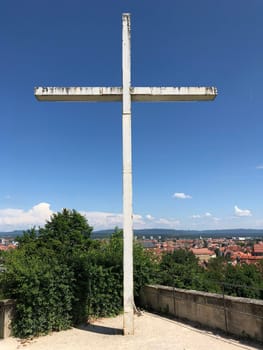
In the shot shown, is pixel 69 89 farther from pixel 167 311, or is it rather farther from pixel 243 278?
pixel 243 278

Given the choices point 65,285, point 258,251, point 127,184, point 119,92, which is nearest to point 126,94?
point 119,92

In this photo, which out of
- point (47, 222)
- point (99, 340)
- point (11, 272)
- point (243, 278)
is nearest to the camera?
point (99, 340)

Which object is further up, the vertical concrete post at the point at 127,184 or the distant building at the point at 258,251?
the vertical concrete post at the point at 127,184

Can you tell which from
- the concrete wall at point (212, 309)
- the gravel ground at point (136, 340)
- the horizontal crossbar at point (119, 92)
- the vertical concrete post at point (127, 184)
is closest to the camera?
the gravel ground at point (136, 340)

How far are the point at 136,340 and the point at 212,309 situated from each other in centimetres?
199

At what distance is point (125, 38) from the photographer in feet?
24.3

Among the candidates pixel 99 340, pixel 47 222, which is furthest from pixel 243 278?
pixel 99 340

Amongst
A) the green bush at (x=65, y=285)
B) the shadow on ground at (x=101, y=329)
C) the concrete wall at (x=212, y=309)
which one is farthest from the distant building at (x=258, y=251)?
the shadow on ground at (x=101, y=329)

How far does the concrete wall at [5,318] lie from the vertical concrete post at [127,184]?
2793 millimetres

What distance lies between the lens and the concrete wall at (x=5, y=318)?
6.75m

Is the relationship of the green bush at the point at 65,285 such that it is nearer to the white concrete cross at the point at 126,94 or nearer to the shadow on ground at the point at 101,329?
the shadow on ground at the point at 101,329

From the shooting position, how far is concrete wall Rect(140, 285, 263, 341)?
239 inches

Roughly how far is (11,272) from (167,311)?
446cm

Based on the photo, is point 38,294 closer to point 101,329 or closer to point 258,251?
point 101,329
